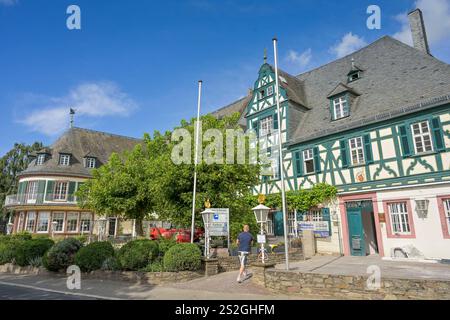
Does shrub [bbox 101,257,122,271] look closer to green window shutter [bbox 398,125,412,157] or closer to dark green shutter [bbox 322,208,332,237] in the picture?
dark green shutter [bbox 322,208,332,237]

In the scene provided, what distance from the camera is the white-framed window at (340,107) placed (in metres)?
17.0

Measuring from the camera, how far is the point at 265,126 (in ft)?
68.2

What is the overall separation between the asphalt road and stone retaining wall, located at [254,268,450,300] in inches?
212

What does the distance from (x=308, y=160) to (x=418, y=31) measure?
9904mm

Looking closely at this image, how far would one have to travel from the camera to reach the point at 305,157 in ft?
59.3

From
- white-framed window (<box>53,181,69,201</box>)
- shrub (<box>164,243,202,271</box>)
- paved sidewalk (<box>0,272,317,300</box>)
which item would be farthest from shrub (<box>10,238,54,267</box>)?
white-framed window (<box>53,181,69,201</box>)

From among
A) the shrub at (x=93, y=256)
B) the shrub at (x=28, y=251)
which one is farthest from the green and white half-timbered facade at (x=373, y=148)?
the shrub at (x=28, y=251)

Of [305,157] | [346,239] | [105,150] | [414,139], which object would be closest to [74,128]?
[105,150]

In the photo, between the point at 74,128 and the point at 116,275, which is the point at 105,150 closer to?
the point at 74,128


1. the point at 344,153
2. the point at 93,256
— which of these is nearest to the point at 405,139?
the point at 344,153

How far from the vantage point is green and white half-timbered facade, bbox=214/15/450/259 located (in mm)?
12961

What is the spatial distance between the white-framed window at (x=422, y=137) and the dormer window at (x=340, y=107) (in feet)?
12.6

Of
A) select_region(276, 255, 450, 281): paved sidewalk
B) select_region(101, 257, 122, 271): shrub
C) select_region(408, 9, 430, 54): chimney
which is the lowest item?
select_region(276, 255, 450, 281): paved sidewalk

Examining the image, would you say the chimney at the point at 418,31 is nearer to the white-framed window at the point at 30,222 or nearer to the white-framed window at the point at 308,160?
the white-framed window at the point at 308,160
